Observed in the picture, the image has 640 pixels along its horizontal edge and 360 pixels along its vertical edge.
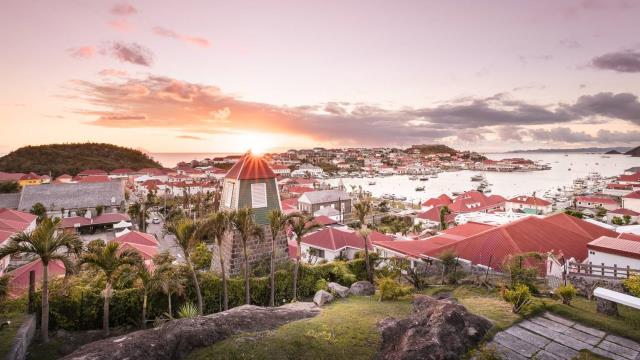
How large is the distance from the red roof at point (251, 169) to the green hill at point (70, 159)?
Answer: 359 feet

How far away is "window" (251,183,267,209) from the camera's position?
53.5ft

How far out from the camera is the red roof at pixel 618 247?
1301cm

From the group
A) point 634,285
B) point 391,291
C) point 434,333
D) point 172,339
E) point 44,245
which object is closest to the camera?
point 434,333

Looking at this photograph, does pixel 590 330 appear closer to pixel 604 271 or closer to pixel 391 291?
pixel 391 291

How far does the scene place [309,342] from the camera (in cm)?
717

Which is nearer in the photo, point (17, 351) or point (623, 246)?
point (17, 351)

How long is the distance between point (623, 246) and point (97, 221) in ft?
140

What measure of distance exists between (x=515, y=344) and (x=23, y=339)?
12.9 meters

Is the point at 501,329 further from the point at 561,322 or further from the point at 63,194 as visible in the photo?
the point at 63,194

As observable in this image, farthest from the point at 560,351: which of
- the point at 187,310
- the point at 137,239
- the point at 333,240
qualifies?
the point at 137,239

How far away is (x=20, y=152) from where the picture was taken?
116m

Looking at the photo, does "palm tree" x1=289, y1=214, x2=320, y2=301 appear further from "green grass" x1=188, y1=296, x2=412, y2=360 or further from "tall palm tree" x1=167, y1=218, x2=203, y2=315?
"green grass" x1=188, y1=296, x2=412, y2=360

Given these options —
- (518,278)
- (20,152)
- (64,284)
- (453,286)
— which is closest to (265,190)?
(64,284)

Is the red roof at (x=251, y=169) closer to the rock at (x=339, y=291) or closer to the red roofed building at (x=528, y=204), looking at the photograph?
the rock at (x=339, y=291)
